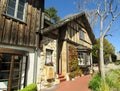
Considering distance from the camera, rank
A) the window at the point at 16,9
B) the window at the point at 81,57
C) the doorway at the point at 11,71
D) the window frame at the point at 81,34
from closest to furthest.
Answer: the doorway at the point at 11,71
the window at the point at 16,9
the window at the point at 81,57
the window frame at the point at 81,34

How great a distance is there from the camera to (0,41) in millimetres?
7039

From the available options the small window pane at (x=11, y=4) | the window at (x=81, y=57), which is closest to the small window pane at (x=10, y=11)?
the small window pane at (x=11, y=4)

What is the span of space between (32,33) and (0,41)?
7.68 feet

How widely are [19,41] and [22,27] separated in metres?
0.84

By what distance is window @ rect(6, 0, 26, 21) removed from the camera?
7.86 meters

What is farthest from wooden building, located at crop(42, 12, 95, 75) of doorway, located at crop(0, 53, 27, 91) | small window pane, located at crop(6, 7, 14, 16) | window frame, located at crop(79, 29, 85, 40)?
doorway, located at crop(0, 53, 27, 91)

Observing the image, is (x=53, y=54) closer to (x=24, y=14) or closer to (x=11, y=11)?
(x=24, y=14)

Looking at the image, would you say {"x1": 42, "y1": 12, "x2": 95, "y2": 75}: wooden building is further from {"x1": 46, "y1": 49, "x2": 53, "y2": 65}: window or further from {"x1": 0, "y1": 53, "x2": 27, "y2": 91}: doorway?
{"x1": 0, "y1": 53, "x2": 27, "y2": 91}: doorway

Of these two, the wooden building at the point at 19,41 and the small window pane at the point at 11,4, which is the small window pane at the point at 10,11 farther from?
the small window pane at the point at 11,4

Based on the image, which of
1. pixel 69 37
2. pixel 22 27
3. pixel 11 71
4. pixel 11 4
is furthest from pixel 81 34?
pixel 11 71

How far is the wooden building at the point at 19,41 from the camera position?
7188mm

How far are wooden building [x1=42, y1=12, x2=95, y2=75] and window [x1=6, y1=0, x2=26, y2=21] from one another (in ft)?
5.89

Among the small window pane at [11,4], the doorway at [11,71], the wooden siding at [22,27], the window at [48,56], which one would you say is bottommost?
the doorway at [11,71]

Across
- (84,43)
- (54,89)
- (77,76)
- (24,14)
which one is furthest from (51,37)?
(84,43)
